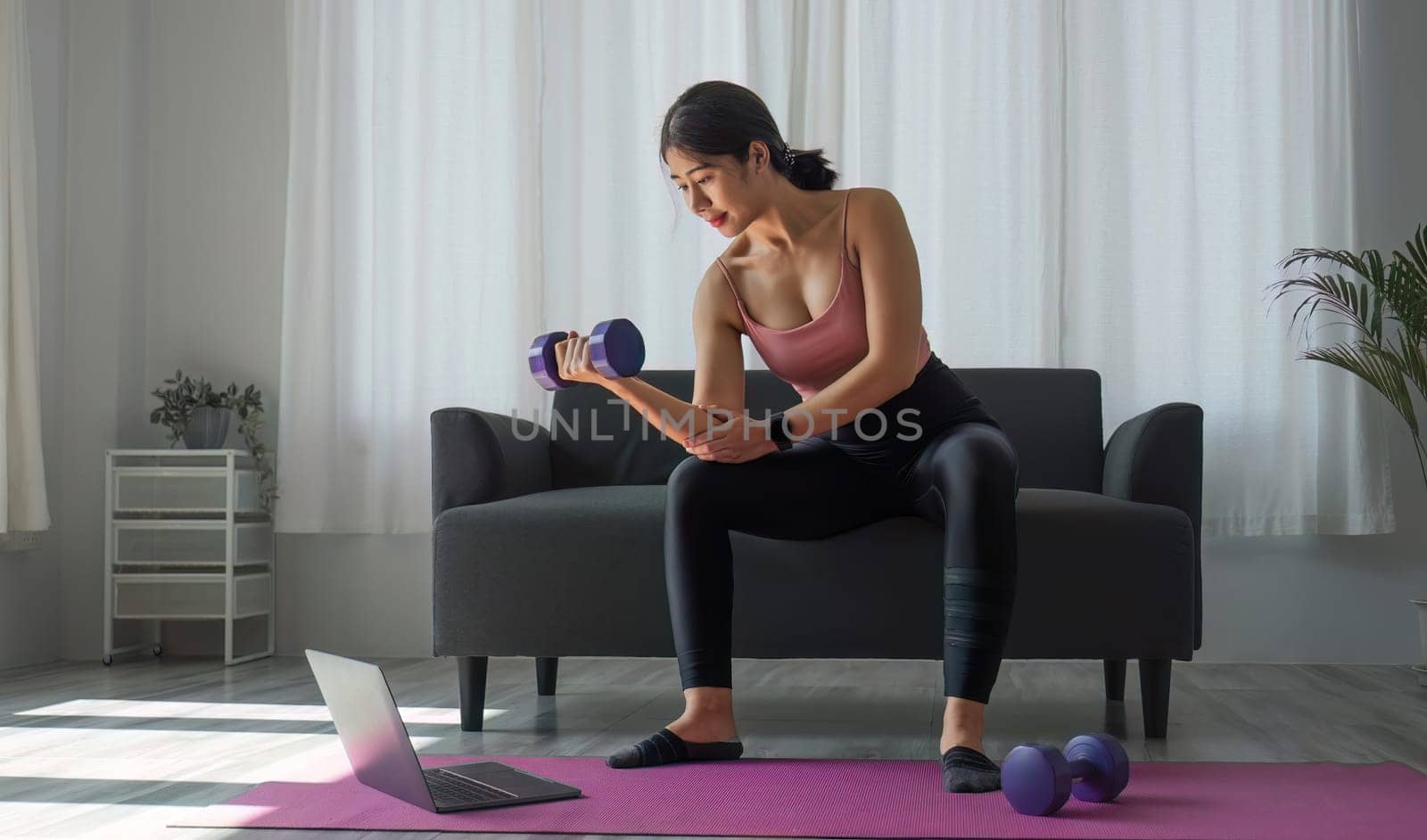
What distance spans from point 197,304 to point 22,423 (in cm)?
66

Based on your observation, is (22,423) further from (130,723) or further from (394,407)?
(130,723)

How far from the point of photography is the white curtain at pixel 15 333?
3.27m

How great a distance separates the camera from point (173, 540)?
3.39 m

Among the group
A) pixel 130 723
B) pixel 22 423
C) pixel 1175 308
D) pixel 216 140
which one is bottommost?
pixel 130 723

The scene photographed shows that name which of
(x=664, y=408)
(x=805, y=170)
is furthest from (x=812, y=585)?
(x=805, y=170)

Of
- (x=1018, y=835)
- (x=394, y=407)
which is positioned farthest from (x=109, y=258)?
(x=1018, y=835)

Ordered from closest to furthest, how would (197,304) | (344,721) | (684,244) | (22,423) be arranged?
(344,721), (22,423), (684,244), (197,304)

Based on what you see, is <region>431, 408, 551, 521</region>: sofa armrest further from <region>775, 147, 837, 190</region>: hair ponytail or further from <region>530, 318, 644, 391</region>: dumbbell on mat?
<region>775, 147, 837, 190</region>: hair ponytail

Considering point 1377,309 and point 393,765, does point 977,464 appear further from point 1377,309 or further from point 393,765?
point 1377,309

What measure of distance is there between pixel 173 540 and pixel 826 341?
7.25 ft

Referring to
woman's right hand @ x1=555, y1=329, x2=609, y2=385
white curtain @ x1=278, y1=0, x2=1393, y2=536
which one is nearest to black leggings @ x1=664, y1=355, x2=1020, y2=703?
woman's right hand @ x1=555, y1=329, x2=609, y2=385

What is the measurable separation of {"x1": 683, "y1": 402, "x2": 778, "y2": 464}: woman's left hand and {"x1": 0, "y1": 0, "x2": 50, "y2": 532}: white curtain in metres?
2.22

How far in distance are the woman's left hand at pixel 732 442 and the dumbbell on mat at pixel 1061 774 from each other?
24.0 inches

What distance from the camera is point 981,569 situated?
1723 mm
